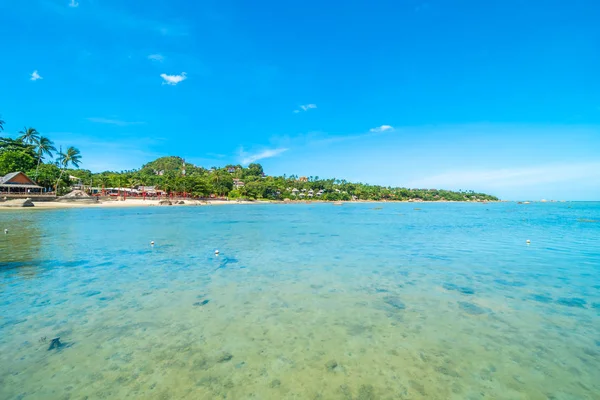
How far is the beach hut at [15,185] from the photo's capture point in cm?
5444

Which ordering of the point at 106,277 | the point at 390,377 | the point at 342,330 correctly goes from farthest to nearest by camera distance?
the point at 106,277 < the point at 342,330 < the point at 390,377

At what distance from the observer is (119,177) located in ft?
350

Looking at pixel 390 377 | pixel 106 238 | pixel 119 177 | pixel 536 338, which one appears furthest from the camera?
pixel 119 177

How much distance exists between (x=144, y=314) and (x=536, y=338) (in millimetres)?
8571

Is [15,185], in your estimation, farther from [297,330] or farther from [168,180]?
[297,330]

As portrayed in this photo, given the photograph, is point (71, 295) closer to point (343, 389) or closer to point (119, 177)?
point (343, 389)

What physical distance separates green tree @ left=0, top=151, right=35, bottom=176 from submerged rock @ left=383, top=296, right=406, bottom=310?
275ft

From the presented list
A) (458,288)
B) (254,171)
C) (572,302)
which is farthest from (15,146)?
(254,171)

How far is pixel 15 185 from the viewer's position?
55031 millimetres

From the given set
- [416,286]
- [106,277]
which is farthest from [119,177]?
[416,286]

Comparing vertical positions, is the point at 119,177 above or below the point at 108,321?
above

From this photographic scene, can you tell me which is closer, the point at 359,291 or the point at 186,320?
the point at 186,320

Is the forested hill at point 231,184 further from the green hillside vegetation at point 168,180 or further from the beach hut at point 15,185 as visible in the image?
the beach hut at point 15,185

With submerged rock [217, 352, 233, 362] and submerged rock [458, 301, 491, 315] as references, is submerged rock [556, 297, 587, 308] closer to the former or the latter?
submerged rock [458, 301, 491, 315]
